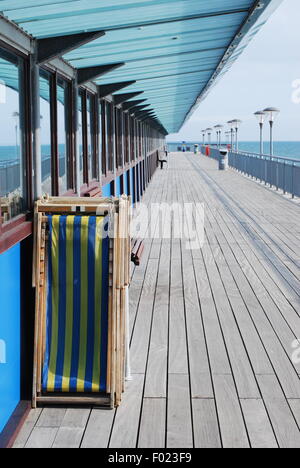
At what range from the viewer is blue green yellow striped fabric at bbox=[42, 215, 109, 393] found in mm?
3572

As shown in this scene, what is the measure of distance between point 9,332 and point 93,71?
10.6ft

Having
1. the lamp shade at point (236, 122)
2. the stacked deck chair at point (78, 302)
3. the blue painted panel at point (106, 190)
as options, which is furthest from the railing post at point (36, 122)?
the lamp shade at point (236, 122)

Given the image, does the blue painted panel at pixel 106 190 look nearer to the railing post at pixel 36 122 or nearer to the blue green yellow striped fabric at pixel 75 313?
the railing post at pixel 36 122

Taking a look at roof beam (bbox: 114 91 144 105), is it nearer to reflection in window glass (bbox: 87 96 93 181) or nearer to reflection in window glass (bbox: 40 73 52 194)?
reflection in window glass (bbox: 87 96 93 181)

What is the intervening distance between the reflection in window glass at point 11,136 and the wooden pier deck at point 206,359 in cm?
122

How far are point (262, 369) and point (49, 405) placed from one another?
1349mm

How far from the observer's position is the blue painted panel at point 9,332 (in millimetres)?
3246

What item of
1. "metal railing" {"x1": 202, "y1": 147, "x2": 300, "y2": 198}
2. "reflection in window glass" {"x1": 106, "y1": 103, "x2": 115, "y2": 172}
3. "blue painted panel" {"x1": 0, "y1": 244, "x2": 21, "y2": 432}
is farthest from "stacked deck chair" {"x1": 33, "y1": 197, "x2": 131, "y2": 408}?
"metal railing" {"x1": 202, "y1": 147, "x2": 300, "y2": 198}

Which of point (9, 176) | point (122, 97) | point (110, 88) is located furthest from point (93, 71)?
point (122, 97)

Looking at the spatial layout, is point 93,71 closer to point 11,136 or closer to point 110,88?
point 110,88

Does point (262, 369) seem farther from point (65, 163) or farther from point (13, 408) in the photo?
point (65, 163)
